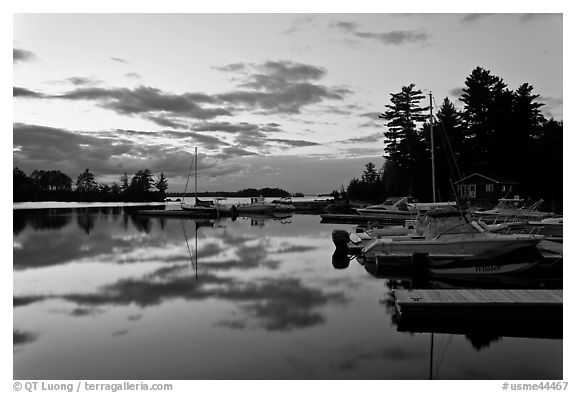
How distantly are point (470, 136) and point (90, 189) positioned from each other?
153793mm

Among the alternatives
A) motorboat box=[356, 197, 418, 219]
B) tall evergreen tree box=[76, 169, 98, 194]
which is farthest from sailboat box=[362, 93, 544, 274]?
tall evergreen tree box=[76, 169, 98, 194]

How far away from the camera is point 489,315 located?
36.4ft

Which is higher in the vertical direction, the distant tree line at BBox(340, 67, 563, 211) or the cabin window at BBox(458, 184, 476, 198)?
the distant tree line at BBox(340, 67, 563, 211)

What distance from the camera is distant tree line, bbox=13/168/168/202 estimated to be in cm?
12888

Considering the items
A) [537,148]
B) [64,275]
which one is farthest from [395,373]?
[537,148]

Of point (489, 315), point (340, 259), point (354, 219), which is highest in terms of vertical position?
point (354, 219)

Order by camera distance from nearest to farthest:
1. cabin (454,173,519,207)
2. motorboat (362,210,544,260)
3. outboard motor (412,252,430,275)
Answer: outboard motor (412,252,430,275)
motorboat (362,210,544,260)
cabin (454,173,519,207)

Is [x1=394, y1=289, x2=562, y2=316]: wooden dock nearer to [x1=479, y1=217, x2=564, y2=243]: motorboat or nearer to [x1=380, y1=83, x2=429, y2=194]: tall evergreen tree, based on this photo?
[x1=479, y1=217, x2=564, y2=243]: motorboat

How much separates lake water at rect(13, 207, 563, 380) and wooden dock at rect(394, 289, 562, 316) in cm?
64

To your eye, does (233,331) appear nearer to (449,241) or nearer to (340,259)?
(449,241)

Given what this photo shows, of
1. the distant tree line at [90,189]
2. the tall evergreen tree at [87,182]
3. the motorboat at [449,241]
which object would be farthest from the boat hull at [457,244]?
the tall evergreen tree at [87,182]

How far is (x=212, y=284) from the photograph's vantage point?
59.8ft

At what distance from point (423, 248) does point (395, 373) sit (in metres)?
9.69

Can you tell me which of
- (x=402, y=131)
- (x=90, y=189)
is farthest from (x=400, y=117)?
(x=90, y=189)
